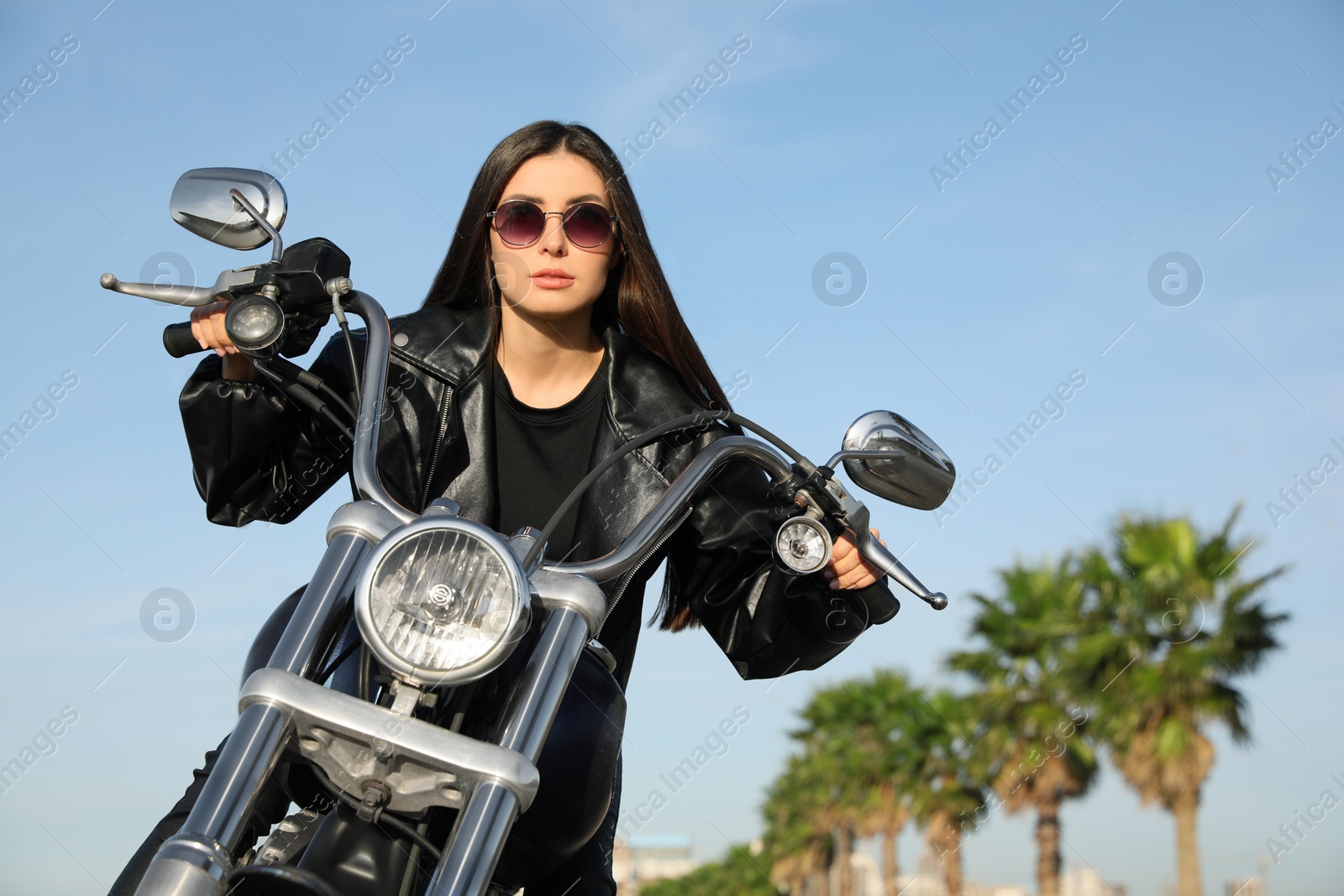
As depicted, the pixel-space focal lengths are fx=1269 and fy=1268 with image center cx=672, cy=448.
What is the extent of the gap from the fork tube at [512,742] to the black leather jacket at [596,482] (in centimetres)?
58

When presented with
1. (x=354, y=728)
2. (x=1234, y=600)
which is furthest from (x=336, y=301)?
(x=1234, y=600)

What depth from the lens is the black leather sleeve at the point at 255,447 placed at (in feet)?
8.20

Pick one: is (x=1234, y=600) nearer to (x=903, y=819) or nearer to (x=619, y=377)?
(x=903, y=819)

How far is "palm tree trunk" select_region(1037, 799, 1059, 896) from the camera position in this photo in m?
22.8

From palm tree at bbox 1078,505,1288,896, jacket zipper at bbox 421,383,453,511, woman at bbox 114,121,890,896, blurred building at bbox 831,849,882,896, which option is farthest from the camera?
blurred building at bbox 831,849,882,896

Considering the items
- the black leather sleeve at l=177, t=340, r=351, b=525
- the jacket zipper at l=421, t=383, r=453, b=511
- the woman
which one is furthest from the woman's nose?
the black leather sleeve at l=177, t=340, r=351, b=525

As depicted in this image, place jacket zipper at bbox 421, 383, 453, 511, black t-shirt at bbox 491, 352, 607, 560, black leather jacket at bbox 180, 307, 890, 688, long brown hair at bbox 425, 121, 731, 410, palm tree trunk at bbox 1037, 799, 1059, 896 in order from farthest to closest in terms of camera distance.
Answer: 1. palm tree trunk at bbox 1037, 799, 1059, 896
2. long brown hair at bbox 425, 121, 731, 410
3. black t-shirt at bbox 491, 352, 607, 560
4. jacket zipper at bbox 421, 383, 453, 511
5. black leather jacket at bbox 180, 307, 890, 688

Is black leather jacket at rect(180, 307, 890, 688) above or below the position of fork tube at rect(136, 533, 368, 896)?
above

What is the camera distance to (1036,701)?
22.0 meters

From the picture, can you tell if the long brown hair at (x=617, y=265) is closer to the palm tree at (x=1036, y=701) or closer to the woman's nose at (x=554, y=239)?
the woman's nose at (x=554, y=239)

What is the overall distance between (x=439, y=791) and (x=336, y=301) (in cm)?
97

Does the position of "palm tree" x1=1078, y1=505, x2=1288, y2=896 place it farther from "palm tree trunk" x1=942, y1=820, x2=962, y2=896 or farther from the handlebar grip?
the handlebar grip

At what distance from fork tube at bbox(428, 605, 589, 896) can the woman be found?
0.91 m

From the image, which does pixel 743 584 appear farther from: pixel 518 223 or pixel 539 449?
pixel 518 223
